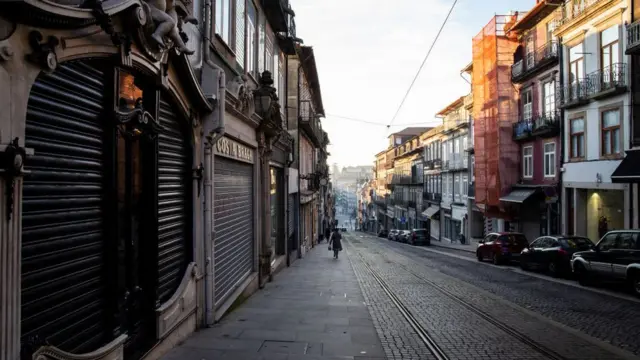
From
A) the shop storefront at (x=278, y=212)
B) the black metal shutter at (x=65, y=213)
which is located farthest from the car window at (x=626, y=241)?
the black metal shutter at (x=65, y=213)

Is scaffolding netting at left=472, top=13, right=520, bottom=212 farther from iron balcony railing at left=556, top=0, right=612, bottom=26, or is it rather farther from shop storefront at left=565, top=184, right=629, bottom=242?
shop storefront at left=565, top=184, right=629, bottom=242

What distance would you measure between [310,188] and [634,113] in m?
18.0

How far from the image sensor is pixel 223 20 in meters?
10.9

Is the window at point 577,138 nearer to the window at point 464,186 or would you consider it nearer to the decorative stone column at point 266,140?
the decorative stone column at point 266,140

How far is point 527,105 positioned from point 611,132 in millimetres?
10079

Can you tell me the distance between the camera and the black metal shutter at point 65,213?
160 inches

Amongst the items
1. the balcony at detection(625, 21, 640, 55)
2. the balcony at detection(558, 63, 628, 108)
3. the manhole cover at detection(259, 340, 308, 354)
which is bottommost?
the manhole cover at detection(259, 340, 308, 354)

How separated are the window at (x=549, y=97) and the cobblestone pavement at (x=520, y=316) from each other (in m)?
14.2

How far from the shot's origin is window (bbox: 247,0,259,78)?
14148mm

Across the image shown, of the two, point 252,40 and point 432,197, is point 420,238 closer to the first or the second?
point 432,197

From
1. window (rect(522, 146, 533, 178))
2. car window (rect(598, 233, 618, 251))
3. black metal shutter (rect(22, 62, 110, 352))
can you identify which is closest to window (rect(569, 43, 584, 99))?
window (rect(522, 146, 533, 178))

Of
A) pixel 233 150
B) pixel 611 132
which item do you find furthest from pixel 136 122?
pixel 611 132

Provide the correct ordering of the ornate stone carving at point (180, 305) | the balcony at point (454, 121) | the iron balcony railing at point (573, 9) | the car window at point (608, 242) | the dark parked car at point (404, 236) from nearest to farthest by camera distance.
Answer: the ornate stone carving at point (180, 305)
the car window at point (608, 242)
the iron balcony railing at point (573, 9)
the balcony at point (454, 121)
the dark parked car at point (404, 236)

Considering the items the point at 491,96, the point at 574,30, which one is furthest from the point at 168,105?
the point at 491,96
